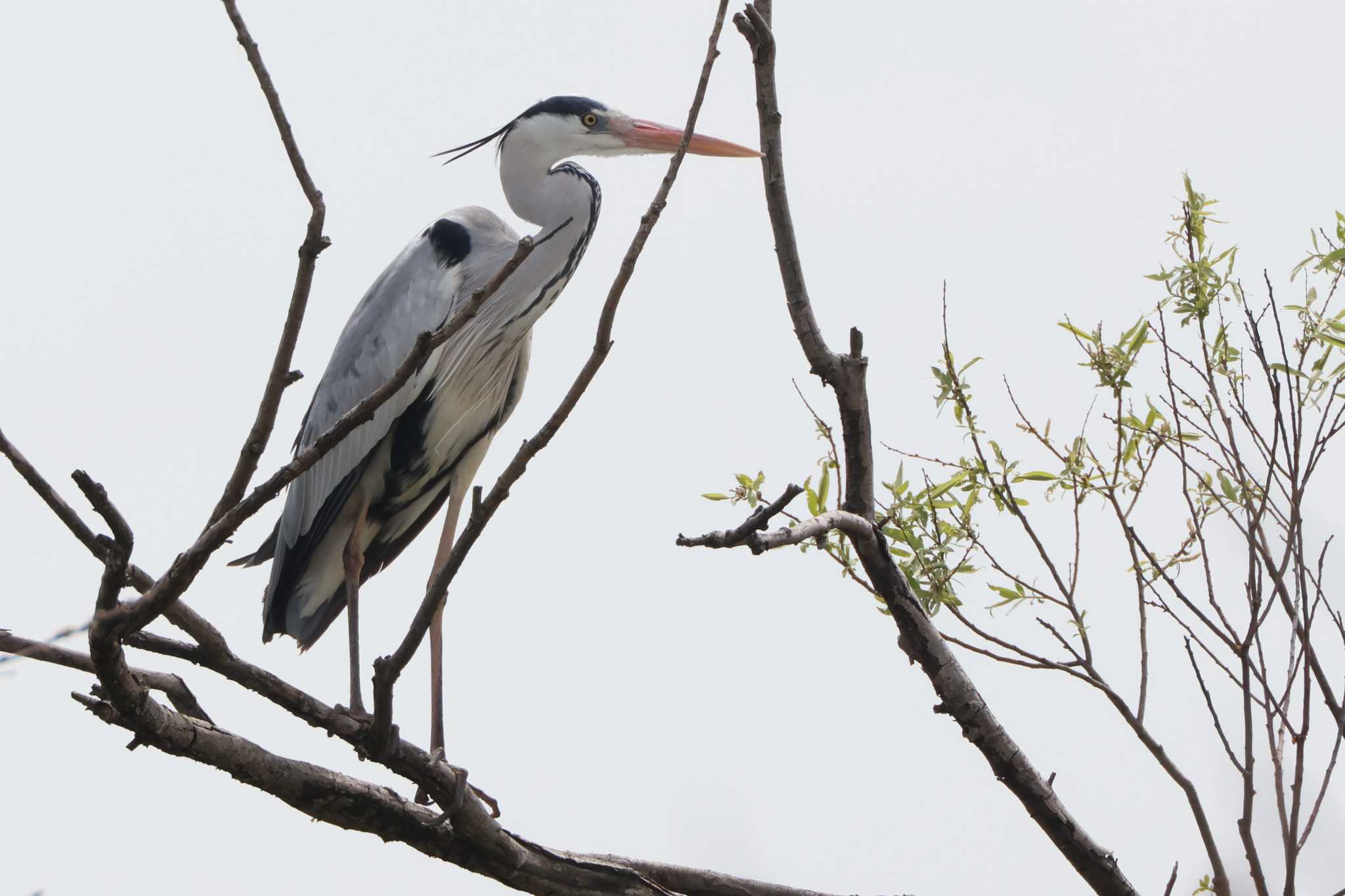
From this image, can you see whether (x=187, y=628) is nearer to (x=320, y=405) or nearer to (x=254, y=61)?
(x=254, y=61)

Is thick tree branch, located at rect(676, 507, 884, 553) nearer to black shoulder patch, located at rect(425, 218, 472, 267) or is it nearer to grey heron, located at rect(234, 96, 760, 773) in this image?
grey heron, located at rect(234, 96, 760, 773)

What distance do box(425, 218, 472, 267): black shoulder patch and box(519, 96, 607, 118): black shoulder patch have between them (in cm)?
44

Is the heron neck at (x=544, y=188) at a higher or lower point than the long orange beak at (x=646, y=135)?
lower

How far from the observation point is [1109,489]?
292 centimetres

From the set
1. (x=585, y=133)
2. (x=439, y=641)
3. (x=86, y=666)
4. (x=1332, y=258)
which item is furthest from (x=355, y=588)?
(x=1332, y=258)

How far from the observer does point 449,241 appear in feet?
13.0

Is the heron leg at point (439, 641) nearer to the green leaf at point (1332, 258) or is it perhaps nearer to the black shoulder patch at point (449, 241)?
the black shoulder patch at point (449, 241)

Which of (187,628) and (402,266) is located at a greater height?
(402,266)

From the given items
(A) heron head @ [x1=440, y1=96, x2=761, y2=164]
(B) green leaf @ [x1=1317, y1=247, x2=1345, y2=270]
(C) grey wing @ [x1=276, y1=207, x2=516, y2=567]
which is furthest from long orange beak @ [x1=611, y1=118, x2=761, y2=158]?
(B) green leaf @ [x1=1317, y1=247, x2=1345, y2=270]

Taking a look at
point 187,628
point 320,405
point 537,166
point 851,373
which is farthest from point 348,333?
point 187,628

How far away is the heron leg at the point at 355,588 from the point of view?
3330 millimetres

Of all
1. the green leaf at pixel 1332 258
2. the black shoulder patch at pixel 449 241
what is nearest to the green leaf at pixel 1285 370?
the green leaf at pixel 1332 258

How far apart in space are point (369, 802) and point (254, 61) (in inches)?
47.5

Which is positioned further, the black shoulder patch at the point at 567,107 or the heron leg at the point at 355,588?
the black shoulder patch at the point at 567,107
